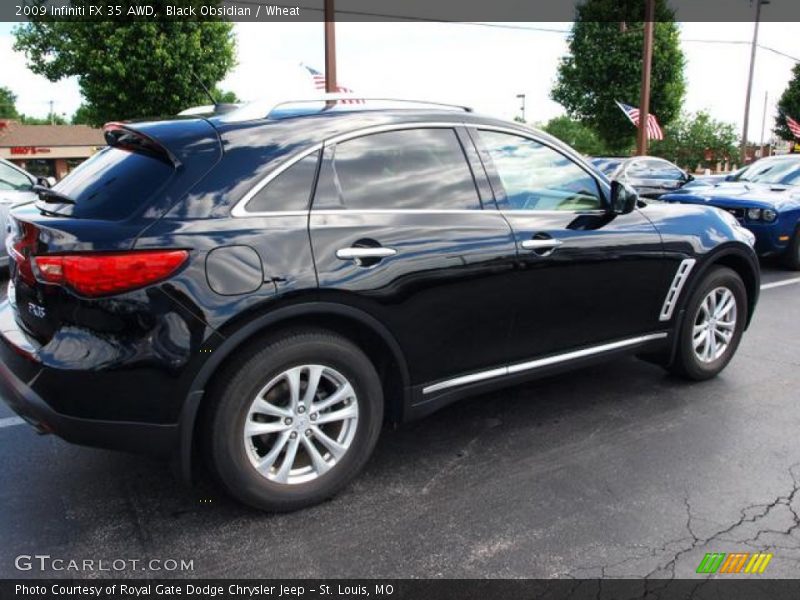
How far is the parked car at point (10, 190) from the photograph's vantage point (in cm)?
752

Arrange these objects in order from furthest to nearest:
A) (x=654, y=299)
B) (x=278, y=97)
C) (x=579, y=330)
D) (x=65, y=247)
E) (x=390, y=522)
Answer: (x=654, y=299), (x=579, y=330), (x=278, y=97), (x=390, y=522), (x=65, y=247)

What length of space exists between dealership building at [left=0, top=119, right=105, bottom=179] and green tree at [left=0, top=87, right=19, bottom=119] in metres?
34.9

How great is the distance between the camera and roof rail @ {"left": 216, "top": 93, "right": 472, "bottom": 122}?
2.96m

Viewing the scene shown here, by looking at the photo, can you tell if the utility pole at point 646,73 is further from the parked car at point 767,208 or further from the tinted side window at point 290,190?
the tinted side window at point 290,190

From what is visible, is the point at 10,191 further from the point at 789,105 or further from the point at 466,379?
the point at 789,105

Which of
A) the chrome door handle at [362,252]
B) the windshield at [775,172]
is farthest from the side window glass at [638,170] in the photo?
the chrome door handle at [362,252]

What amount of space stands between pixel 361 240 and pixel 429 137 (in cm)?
74

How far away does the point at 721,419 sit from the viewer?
3887mm

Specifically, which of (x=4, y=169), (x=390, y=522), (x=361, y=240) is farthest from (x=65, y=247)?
(x=4, y=169)

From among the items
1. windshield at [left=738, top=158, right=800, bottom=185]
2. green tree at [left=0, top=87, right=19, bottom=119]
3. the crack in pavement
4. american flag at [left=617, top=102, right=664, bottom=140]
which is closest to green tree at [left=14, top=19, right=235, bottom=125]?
american flag at [left=617, top=102, right=664, bottom=140]

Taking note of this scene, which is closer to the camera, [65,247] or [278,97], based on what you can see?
[65,247]

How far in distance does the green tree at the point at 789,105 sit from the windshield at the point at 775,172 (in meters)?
34.0

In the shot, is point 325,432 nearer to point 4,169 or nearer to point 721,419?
point 721,419

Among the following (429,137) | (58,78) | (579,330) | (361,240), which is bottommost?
(579,330)
